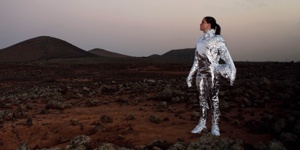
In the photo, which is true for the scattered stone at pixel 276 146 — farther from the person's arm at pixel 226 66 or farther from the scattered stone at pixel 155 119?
the scattered stone at pixel 155 119

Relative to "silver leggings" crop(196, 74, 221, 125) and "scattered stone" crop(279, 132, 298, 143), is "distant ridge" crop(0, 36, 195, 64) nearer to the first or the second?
"silver leggings" crop(196, 74, 221, 125)

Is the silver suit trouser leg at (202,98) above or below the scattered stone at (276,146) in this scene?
above

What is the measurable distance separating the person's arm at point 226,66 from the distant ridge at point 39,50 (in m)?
52.6

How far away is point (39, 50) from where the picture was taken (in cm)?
6200

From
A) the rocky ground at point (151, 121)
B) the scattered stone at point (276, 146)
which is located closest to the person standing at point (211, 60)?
the rocky ground at point (151, 121)

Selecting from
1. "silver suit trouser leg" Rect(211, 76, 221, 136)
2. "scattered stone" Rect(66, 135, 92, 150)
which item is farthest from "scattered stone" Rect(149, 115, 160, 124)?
"scattered stone" Rect(66, 135, 92, 150)

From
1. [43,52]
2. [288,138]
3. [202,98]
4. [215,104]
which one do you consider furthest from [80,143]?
[43,52]

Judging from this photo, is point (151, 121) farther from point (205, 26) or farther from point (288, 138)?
point (288, 138)

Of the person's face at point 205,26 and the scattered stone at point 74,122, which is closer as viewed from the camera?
the person's face at point 205,26

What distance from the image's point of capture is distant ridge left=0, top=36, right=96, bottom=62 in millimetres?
58562

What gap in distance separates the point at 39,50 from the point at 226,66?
194 ft

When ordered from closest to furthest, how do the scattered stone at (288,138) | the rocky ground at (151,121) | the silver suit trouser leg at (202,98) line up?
the scattered stone at (288,138)
the rocky ground at (151,121)
the silver suit trouser leg at (202,98)

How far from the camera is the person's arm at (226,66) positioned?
6.33 metres

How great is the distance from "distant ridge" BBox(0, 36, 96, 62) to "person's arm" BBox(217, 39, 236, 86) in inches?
2070
